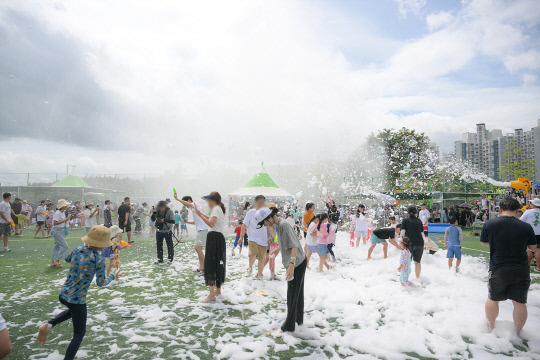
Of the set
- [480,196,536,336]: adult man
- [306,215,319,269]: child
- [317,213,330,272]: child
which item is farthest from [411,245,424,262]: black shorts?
[480,196,536,336]: adult man

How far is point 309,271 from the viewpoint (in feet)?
31.5

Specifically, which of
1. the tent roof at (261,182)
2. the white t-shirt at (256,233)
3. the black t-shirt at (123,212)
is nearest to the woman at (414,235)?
the white t-shirt at (256,233)

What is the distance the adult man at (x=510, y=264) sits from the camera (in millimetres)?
4629

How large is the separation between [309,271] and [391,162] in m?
39.8

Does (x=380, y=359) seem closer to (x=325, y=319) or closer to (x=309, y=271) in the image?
(x=325, y=319)

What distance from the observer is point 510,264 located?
15.3 ft

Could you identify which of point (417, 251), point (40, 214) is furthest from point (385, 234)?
point (40, 214)

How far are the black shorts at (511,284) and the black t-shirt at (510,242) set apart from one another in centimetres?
9

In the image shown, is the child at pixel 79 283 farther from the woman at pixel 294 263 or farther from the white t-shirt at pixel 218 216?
the white t-shirt at pixel 218 216

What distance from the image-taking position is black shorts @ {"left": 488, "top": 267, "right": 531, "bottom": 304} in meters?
4.61

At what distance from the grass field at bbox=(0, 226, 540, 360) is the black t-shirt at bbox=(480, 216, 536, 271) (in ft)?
3.84

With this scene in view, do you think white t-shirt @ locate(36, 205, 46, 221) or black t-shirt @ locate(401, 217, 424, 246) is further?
white t-shirt @ locate(36, 205, 46, 221)

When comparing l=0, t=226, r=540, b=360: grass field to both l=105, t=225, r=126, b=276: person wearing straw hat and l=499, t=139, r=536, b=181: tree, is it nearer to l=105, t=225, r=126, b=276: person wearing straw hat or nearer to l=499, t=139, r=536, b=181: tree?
l=105, t=225, r=126, b=276: person wearing straw hat

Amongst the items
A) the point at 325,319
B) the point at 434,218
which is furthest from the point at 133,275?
the point at 434,218
